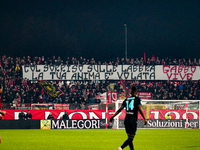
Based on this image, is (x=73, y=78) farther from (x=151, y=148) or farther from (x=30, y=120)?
(x=151, y=148)

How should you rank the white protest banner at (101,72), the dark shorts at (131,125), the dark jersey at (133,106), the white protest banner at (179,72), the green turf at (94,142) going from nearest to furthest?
the dark shorts at (131,125), the dark jersey at (133,106), the green turf at (94,142), the white protest banner at (101,72), the white protest banner at (179,72)

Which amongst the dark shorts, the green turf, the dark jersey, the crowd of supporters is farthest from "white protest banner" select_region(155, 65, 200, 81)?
the dark shorts

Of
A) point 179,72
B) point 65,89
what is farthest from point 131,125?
→ point 179,72

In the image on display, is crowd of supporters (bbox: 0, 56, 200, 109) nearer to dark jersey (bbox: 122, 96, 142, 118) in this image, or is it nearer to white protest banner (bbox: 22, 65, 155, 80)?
white protest banner (bbox: 22, 65, 155, 80)

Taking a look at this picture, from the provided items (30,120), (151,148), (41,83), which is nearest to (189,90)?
(41,83)

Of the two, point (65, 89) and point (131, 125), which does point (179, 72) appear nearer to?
point (65, 89)

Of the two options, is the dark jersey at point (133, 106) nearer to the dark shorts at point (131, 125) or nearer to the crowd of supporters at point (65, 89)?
the dark shorts at point (131, 125)

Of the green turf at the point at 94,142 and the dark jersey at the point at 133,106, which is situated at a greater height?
the dark jersey at the point at 133,106

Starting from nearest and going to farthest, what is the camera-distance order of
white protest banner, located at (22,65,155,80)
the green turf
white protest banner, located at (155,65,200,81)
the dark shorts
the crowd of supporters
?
the dark shorts < the green turf < the crowd of supporters < white protest banner, located at (22,65,155,80) < white protest banner, located at (155,65,200,81)

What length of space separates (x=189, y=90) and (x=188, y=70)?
3.87 metres

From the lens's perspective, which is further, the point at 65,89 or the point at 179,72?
the point at 179,72

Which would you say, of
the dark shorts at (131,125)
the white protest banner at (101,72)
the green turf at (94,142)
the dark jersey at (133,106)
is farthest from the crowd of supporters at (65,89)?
the dark shorts at (131,125)

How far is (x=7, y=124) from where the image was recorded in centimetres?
3322

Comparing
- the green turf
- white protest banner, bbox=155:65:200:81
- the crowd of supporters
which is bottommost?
the green turf
